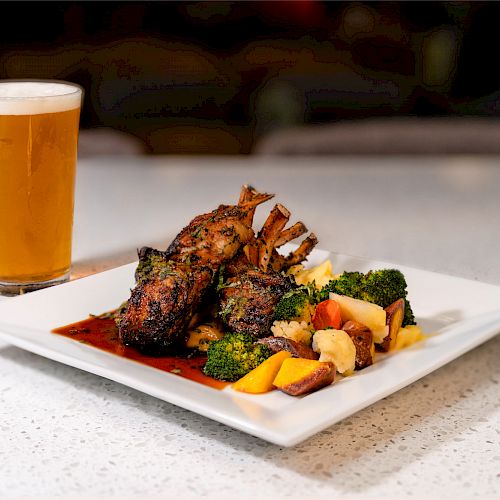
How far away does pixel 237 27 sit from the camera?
477cm

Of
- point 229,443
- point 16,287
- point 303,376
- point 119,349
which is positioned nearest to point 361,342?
point 303,376

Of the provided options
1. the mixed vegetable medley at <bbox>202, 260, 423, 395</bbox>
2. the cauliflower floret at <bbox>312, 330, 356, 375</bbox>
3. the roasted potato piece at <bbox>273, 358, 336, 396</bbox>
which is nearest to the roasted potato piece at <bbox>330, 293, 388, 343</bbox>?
→ the mixed vegetable medley at <bbox>202, 260, 423, 395</bbox>

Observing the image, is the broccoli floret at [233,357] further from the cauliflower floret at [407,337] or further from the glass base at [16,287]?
the glass base at [16,287]

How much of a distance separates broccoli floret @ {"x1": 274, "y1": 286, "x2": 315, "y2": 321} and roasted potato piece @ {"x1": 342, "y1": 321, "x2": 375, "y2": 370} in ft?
0.32

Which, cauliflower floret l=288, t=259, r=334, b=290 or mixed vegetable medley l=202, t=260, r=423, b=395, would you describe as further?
cauliflower floret l=288, t=259, r=334, b=290

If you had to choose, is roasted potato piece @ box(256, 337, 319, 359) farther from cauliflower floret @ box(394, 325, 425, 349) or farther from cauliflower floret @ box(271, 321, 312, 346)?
cauliflower floret @ box(394, 325, 425, 349)

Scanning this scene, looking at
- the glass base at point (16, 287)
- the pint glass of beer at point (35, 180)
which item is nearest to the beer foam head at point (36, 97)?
the pint glass of beer at point (35, 180)

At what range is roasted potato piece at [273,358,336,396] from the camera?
162cm

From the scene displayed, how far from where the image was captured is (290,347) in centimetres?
176

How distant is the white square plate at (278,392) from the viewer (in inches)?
59.1

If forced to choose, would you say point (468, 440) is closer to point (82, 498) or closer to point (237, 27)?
point (82, 498)

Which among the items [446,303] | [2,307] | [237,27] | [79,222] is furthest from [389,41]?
[2,307]

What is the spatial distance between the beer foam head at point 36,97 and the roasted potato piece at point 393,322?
3.24ft

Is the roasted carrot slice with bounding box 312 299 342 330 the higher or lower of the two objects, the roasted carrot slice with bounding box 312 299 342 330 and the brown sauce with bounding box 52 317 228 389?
the higher
